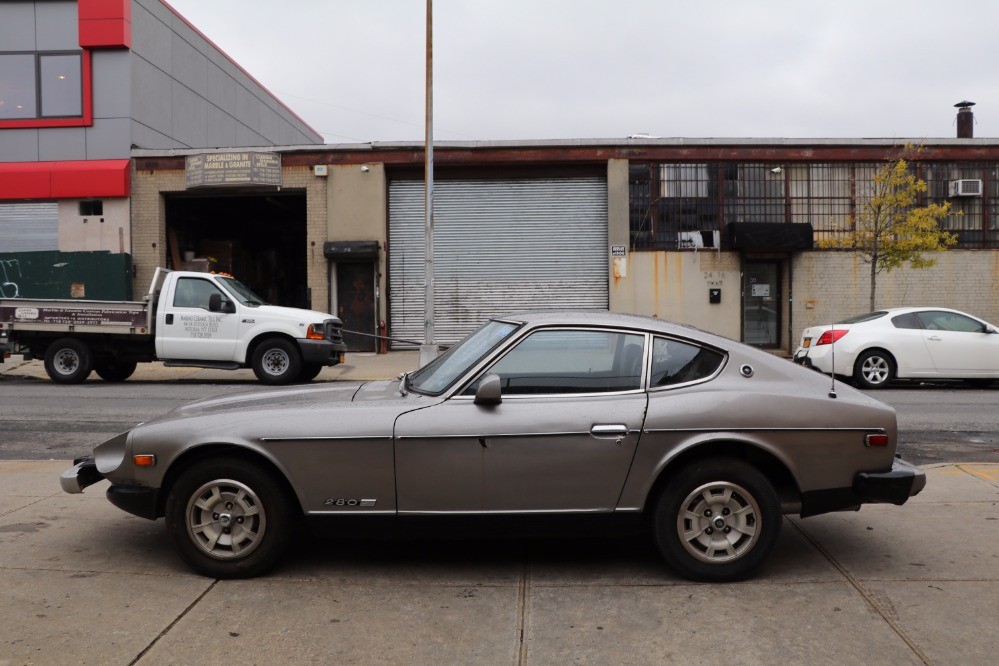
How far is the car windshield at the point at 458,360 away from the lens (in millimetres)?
4699

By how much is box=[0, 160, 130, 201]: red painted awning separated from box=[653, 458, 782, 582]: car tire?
68.9ft

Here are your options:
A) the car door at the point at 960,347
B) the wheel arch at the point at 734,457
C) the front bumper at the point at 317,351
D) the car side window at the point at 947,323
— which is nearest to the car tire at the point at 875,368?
the car door at the point at 960,347

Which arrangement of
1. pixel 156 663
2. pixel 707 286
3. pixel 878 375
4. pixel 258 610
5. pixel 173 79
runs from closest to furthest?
pixel 156 663 < pixel 258 610 < pixel 878 375 < pixel 707 286 < pixel 173 79

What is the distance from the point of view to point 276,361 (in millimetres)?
14211

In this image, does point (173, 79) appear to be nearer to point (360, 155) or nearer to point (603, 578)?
point (360, 155)

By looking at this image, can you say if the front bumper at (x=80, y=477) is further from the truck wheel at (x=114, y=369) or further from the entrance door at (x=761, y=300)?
the entrance door at (x=761, y=300)

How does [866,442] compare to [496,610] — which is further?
[866,442]

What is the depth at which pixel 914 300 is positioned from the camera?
22094 mm

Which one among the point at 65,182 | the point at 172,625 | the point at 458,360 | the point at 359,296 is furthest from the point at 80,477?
the point at 65,182

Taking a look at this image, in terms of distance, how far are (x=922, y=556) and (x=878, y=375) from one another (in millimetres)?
9619

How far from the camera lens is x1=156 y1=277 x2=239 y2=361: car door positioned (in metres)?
14.1

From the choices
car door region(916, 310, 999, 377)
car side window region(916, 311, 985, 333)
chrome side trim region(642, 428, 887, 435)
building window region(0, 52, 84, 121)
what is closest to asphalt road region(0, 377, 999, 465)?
car door region(916, 310, 999, 377)

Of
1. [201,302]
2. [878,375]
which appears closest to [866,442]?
[878,375]

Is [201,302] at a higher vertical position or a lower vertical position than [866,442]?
higher
